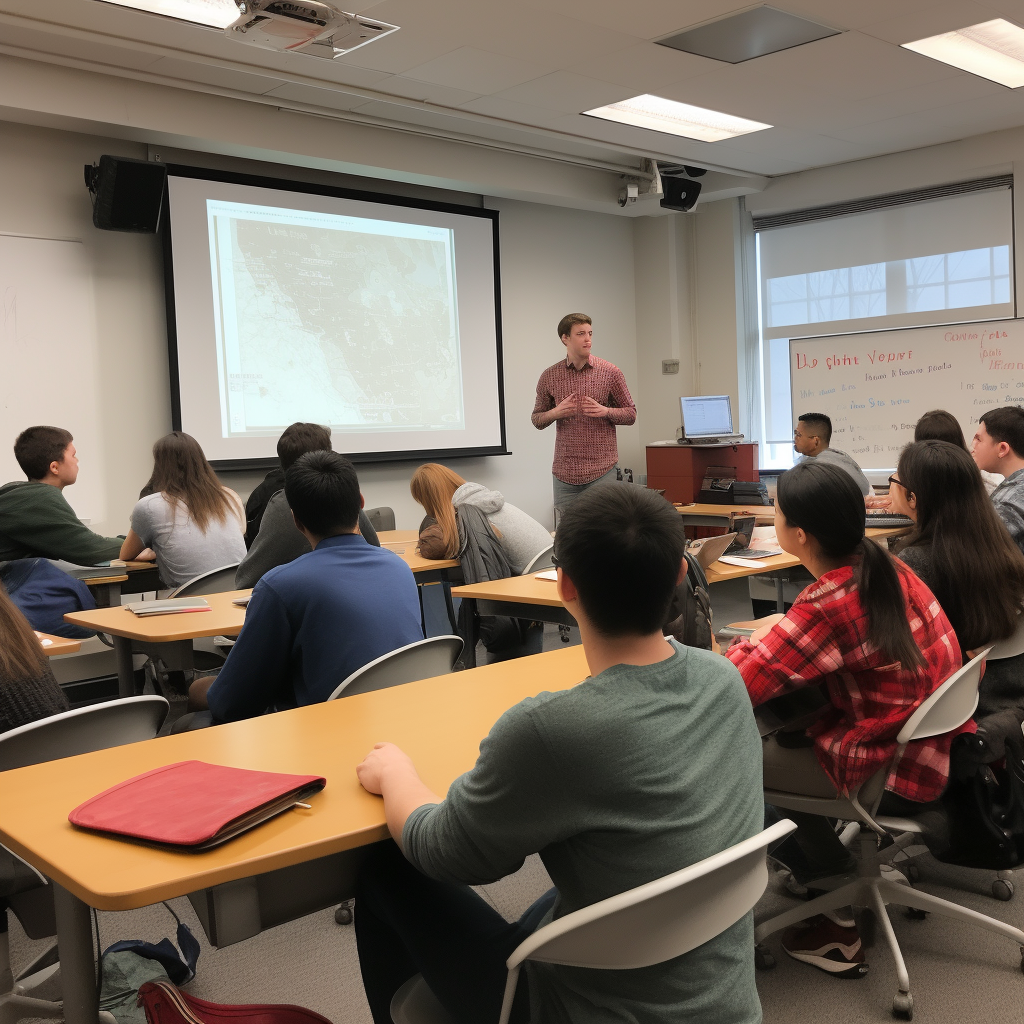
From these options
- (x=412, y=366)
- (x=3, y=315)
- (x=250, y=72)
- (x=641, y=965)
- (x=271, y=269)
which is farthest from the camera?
(x=412, y=366)

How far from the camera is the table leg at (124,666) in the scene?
3131 millimetres

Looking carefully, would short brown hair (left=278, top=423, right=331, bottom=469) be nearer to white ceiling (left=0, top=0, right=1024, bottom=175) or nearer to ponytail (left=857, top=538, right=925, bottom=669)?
white ceiling (left=0, top=0, right=1024, bottom=175)

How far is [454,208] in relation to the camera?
23.1ft

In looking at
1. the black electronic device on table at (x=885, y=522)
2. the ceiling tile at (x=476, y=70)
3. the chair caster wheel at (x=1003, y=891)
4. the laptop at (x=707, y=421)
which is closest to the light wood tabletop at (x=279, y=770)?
the chair caster wheel at (x=1003, y=891)

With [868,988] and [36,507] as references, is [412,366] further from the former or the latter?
[868,988]

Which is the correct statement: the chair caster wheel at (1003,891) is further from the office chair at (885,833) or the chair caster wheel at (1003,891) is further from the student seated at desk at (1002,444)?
the student seated at desk at (1002,444)

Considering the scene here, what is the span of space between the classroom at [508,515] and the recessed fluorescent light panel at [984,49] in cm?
4

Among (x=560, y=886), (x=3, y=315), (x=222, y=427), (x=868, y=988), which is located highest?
(x=3, y=315)

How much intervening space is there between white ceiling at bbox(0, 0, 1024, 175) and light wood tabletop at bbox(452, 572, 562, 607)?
2.55m

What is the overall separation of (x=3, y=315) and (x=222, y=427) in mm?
1324

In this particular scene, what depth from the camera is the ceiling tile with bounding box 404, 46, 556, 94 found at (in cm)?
491

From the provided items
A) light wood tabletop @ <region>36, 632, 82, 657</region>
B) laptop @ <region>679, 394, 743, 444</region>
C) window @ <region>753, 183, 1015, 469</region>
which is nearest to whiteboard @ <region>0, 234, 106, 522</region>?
light wood tabletop @ <region>36, 632, 82, 657</region>

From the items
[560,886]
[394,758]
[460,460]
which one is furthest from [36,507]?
[460,460]

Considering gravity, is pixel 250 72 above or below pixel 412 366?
above
